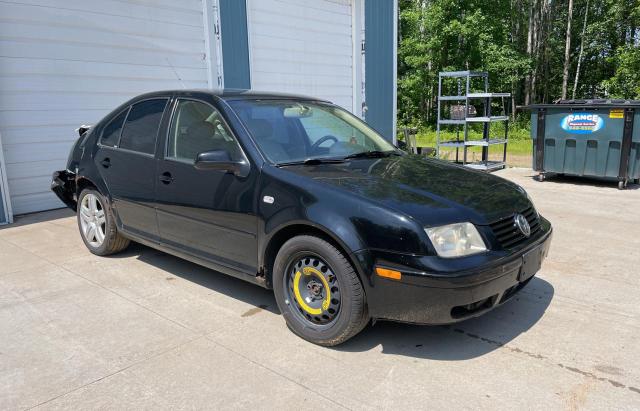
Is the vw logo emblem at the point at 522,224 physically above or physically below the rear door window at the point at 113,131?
below

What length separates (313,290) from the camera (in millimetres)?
3236

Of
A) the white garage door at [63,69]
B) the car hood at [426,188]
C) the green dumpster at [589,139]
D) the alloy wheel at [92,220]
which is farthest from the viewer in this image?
the green dumpster at [589,139]

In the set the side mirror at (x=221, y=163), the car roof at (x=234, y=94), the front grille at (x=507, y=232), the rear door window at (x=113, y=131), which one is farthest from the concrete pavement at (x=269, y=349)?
the car roof at (x=234, y=94)

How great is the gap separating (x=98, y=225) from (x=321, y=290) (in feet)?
9.83

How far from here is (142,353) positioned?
3203mm

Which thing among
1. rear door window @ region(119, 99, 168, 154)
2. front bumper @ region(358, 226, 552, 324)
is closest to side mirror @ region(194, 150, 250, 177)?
rear door window @ region(119, 99, 168, 154)

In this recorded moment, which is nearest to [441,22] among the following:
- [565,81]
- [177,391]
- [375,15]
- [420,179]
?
[565,81]

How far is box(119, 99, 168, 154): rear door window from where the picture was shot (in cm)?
434

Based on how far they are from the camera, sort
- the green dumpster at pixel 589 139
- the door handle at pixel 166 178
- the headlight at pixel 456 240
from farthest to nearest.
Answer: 1. the green dumpster at pixel 589 139
2. the door handle at pixel 166 178
3. the headlight at pixel 456 240

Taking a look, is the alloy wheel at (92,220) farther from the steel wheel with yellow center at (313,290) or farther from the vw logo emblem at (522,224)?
the vw logo emblem at (522,224)

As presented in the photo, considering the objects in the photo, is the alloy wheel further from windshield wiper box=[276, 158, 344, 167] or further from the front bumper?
the front bumper

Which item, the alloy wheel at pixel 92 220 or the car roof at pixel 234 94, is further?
the alloy wheel at pixel 92 220

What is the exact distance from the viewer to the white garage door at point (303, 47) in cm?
991

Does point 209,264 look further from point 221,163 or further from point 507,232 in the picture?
point 507,232
